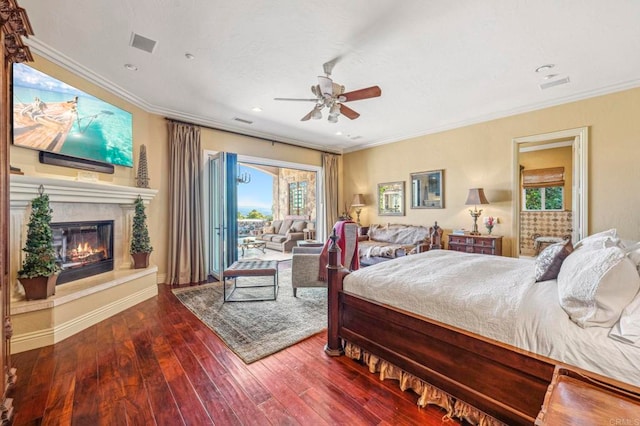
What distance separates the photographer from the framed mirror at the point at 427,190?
5.26 meters

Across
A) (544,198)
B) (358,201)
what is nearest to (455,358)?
(358,201)

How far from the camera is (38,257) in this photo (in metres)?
2.45

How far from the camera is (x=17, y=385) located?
1844 mm

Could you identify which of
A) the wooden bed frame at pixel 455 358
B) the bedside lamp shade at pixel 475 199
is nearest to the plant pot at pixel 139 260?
the wooden bed frame at pixel 455 358

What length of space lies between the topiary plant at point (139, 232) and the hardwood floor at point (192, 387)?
137cm

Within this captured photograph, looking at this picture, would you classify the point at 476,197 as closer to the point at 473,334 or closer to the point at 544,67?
the point at 544,67

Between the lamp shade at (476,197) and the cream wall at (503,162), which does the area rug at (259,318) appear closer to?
the lamp shade at (476,197)

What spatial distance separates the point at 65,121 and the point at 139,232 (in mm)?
1553

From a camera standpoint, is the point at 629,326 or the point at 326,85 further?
the point at 326,85

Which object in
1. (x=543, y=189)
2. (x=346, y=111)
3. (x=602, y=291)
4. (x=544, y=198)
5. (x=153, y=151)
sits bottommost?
(x=602, y=291)

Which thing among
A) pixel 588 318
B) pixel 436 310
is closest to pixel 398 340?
pixel 436 310

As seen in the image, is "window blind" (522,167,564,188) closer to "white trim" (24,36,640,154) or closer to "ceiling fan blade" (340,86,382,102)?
"white trim" (24,36,640,154)

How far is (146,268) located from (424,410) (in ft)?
12.4

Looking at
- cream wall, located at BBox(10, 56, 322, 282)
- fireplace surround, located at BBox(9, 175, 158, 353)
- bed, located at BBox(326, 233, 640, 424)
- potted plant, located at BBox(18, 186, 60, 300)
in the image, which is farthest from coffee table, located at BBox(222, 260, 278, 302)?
potted plant, located at BBox(18, 186, 60, 300)
